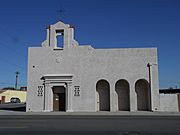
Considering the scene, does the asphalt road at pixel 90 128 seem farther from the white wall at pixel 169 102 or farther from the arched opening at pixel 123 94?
the arched opening at pixel 123 94

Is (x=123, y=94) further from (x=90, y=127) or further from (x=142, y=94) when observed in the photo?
(x=90, y=127)

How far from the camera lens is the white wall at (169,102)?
31.7 metres

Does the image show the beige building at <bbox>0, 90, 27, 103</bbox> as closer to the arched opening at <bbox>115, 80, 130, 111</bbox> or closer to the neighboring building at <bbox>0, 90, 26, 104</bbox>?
the neighboring building at <bbox>0, 90, 26, 104</bbox>

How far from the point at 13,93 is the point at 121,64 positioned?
52637 mm

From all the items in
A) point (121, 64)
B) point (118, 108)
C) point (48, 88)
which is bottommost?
point (118, 108)

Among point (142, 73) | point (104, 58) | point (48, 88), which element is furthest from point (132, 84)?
point (48, 88)

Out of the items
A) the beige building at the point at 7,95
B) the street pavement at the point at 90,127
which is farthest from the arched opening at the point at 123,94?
the beige building at the point at 7,95

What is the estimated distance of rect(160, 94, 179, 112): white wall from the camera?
31672 millimetres

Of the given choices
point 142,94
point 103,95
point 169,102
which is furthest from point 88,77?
point 169,102

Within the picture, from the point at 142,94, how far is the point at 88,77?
706cm

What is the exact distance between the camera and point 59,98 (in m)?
32.8

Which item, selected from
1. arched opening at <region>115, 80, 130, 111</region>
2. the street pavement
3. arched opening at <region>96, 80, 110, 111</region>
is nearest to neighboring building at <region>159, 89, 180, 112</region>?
arched opening at <region>115, 80, 130, 111</region>

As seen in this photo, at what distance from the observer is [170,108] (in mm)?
31703

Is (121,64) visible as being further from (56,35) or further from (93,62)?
(56,35)
